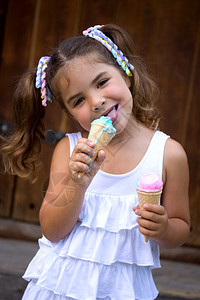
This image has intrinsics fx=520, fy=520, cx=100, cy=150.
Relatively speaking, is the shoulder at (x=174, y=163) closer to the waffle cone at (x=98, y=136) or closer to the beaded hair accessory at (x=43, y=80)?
the waffle cone at (x=98, y=136)

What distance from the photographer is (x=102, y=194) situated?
6.97ft

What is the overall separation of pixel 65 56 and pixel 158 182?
642 millimetres

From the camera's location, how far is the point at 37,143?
241 cm

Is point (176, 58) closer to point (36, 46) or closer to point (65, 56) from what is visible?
point (36, 46)

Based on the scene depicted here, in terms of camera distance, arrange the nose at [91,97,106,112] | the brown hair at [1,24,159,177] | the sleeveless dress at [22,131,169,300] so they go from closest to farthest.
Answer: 1. the nose at [91,97,106,112]
2. the sleeveless dress at [22,131,169,300]
3. the brown hair at [1,24,159,177]

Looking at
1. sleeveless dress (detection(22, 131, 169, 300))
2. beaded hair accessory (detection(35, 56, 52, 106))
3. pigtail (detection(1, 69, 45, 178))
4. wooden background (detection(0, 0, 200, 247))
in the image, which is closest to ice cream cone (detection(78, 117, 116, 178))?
sleeveless dress (detection(22, 131, 169, 300))

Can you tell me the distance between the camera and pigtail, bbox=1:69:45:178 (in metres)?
2.31

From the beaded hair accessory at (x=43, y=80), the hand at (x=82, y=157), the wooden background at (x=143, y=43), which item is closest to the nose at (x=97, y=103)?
the hand at (x=82, y=157)

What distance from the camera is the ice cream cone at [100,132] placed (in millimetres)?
1868

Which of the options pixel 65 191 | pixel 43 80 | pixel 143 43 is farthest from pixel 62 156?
pixel 143 43

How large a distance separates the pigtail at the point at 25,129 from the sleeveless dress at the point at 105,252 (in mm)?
399

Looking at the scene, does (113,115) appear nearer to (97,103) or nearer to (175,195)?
(97,103)

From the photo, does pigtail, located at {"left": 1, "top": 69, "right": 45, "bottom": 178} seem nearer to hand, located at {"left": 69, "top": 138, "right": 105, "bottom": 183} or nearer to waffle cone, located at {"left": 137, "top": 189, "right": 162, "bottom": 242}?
hand, located at {"left": 69, "top": 138, "right": 105, "bottom": 183}

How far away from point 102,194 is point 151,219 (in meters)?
0.32
